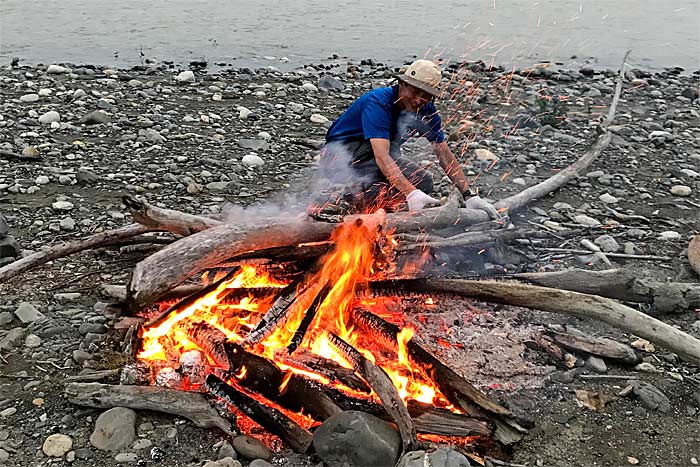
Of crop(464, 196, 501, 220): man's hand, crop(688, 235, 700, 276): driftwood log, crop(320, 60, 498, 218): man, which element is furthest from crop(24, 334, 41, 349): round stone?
crop(688, 235, 700, 276): driftwood log

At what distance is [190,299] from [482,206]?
2522 millimetres

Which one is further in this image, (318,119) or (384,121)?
(318,119)

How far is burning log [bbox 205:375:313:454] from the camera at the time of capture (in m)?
3.31

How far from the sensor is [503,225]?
18.2 ft

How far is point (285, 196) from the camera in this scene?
6.78m

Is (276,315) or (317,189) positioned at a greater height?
(276,315)

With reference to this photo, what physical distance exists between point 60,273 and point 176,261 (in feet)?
6.18

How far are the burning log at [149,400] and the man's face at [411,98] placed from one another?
2.83m

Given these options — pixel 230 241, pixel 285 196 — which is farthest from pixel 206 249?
pixel 285 196

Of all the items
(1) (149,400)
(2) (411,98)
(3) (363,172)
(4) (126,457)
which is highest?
(2) (411,98)

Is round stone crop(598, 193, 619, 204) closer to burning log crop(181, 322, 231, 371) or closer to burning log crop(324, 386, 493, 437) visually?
burning log crop(324, 386, 493, 437)

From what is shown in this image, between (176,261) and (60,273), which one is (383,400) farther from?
(60,273)

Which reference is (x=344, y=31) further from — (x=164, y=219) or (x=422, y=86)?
(x=164, y=219)

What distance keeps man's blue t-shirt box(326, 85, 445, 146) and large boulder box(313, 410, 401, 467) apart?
268 centimetres
